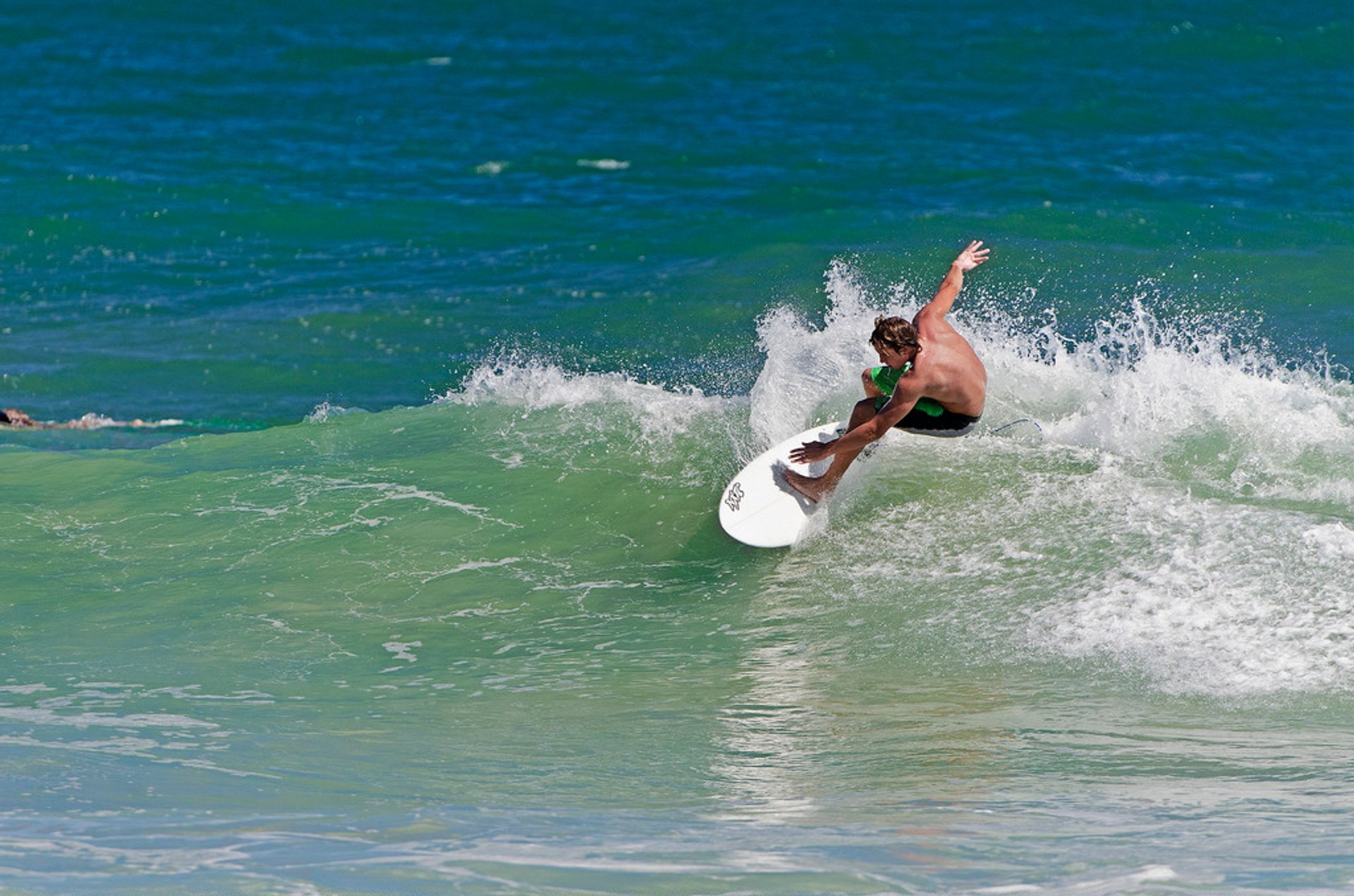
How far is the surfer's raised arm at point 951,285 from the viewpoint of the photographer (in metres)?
7.77

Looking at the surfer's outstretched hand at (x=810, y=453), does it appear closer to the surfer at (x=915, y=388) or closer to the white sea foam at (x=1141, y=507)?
the surfer at (x=915, y=388)

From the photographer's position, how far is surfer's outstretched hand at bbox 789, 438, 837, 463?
7948mm

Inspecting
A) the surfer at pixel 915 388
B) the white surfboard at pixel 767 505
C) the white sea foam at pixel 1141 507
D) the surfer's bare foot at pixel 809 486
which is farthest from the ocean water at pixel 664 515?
the surfer at pixel 915 388

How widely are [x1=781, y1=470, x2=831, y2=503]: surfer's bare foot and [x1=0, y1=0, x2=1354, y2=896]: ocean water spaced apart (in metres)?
0.37

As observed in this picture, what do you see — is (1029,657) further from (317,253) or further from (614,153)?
(614,153)

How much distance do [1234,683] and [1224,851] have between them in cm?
199

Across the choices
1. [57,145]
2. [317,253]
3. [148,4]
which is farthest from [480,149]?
[148,4]

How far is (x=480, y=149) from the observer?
2072 cm

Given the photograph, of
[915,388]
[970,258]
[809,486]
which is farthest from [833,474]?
[970,258]

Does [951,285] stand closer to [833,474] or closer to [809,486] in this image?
[833,474]

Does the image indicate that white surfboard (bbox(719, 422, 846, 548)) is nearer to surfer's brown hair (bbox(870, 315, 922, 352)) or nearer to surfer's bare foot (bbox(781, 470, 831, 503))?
surfer's bare foot (bbox(781, 470, 831, 503))

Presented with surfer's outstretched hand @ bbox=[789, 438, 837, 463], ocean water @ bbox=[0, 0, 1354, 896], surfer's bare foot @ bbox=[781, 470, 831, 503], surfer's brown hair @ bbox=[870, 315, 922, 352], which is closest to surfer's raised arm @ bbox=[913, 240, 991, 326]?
surfer's brown hair @ bbox=[870, 315, 922, 352]

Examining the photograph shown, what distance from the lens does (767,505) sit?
27.1 feet

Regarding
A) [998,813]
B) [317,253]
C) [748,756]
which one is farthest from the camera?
[317,253]
